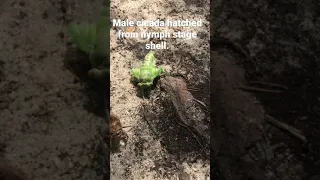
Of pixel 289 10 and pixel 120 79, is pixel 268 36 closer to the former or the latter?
pixel 289 10

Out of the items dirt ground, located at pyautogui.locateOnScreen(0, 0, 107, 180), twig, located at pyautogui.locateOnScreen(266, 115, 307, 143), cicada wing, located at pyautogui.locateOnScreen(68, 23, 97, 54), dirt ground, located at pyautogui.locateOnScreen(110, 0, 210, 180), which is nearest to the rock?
dirt ground, located at pyautogui.locateOnScreen(0, 0, 107, 180)

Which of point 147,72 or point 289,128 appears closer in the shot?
point 147,72

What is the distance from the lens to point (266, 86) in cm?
199

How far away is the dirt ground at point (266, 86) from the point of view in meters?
1.96

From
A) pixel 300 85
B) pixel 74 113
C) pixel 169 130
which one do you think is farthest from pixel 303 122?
pixel 74 113

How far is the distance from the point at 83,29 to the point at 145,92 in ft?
1.37

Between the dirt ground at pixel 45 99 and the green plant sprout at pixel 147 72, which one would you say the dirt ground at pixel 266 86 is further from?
the dirt ground at pixel 45 99

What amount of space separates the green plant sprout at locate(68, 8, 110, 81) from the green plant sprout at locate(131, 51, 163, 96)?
21cm

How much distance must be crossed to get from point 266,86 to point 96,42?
72cm

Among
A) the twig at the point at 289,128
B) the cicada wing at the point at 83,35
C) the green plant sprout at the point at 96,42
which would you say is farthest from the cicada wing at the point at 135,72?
the twig at the point at 289,128

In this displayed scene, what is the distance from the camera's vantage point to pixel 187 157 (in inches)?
68.2

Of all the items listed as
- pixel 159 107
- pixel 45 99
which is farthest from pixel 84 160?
pixel 159 107

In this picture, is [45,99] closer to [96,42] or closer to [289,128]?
[96,42]

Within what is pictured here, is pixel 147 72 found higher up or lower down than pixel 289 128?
higher up
